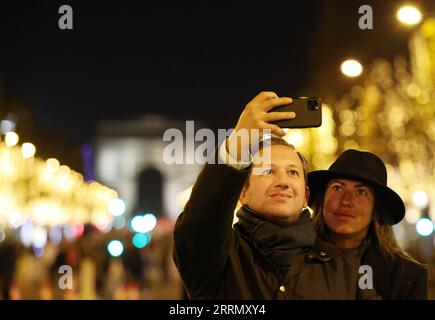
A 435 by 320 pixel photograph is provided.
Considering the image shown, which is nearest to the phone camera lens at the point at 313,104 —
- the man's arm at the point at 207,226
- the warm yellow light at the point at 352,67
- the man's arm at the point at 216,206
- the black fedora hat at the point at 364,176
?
the man's arm at the point at 216,206

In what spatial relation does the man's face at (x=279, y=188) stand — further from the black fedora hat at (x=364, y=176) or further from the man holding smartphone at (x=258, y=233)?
the black fedora hat at (x=364, y=176)

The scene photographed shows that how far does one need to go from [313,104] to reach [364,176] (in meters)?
1.62

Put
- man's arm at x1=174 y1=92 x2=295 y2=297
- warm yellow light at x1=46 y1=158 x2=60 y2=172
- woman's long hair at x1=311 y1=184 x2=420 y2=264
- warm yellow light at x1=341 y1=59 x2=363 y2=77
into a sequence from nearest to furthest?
man's arm at x1=174 y1=92 x2=295 y2=297 → woman's long hair at x1=311 y1=184 x2=420 y2=264 → warm yellow light at x1=341 y1=59 x2=363 y2=77 → warm yellow light at x1=46 y1=158 x2=60 y2=172

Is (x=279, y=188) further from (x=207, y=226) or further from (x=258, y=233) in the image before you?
(x=207, y=226)

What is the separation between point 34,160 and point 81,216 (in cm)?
3824

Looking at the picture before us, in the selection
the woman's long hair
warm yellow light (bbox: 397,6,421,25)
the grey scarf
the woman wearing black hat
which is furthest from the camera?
warm yellow light (bbox: 397,6,421,25)

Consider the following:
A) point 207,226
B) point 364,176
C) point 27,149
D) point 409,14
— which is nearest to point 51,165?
point 27,149

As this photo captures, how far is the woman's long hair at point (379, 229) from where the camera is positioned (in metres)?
5.00

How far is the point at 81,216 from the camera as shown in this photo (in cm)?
8319

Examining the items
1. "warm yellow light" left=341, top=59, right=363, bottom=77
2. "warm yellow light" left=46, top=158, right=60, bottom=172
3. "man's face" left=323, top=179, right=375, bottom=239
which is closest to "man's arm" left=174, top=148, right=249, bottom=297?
"man's face" left=323, top=179, right=375, bottom=239

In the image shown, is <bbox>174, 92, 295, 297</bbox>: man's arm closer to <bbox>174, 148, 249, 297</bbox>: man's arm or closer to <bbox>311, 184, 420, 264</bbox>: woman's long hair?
<bbox>174, 148, 249, 297</bbox>: man's arm

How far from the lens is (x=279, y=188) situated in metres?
3.61

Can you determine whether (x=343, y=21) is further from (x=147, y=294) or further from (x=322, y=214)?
(x=322, y=214)

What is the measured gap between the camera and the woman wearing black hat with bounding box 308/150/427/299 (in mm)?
4773
